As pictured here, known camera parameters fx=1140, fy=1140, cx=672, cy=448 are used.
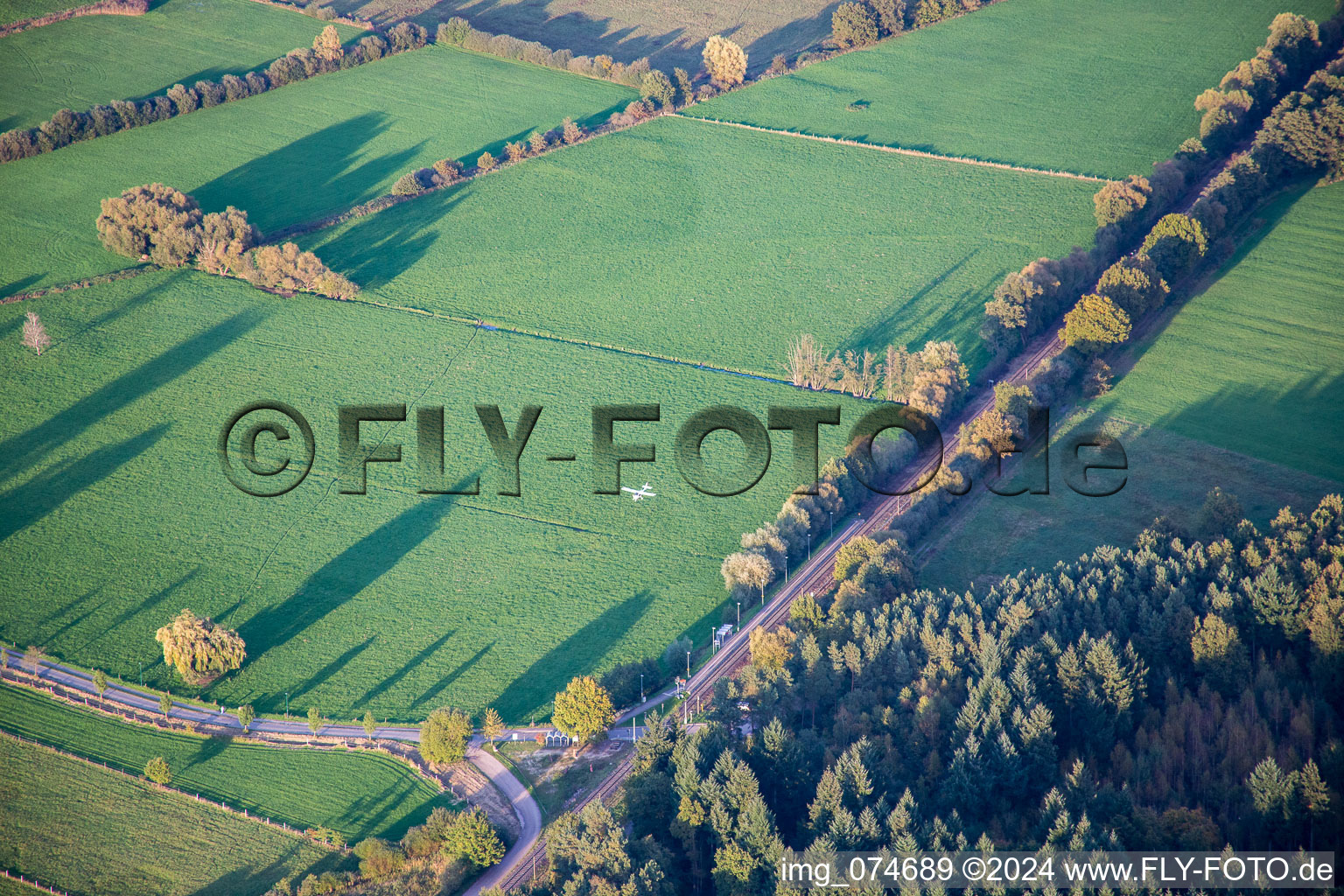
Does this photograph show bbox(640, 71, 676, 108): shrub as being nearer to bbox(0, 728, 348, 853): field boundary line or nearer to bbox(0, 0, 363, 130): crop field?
bbox(0, 0, 363, 130): crop field

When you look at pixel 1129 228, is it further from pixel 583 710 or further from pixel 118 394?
pixel 118 394

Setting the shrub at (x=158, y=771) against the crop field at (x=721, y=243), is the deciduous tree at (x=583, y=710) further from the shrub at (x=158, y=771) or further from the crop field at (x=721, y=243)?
the crop field at (x=721, y=243)

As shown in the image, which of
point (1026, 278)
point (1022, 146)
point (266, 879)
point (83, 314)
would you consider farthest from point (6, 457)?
point (1022, 146)

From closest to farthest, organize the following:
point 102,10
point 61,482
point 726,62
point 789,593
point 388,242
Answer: point 789,593 → point 61,482 → point 388,242 → point 726,62 → point 102,10

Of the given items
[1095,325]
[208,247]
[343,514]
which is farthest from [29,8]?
[1095,325]

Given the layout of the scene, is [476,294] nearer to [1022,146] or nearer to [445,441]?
[445,441]

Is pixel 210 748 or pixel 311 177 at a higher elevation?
pixel 311 177
